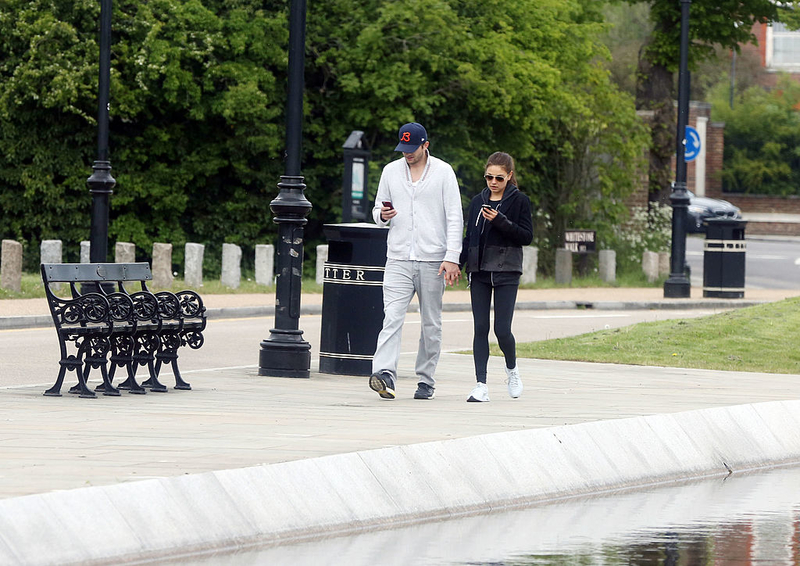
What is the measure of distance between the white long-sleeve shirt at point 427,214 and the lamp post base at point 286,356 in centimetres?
231

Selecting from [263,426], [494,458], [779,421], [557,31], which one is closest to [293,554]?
[494,458]

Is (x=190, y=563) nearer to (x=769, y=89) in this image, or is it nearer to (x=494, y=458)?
(x=494, y=458)

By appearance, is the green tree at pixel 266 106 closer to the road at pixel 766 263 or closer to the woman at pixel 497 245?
the road at pixel 766 263

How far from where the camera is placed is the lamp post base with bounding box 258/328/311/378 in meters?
13.0

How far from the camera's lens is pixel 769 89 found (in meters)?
82.3

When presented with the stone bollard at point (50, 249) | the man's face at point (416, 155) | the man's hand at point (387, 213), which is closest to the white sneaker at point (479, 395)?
the man's hand at point (387, 213)

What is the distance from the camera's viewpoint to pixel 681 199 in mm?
27766

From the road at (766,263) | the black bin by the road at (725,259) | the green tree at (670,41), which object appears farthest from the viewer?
the green tree at (670,41)

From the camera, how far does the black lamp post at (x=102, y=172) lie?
19.8 m

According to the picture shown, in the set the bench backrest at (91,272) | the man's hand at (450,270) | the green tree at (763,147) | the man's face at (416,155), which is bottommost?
the bench backrest at (91,272)

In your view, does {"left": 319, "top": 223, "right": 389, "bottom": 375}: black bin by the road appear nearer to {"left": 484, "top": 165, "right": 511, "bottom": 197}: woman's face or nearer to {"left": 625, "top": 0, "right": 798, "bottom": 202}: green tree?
{"left": 484, "top": 165, "right": 511, "bottom": 197}: woman's face

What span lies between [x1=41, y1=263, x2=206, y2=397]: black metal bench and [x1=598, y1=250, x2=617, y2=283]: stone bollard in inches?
740

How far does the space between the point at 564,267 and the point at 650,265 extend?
72.8 inches

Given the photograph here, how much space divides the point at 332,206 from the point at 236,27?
4.28 metres
